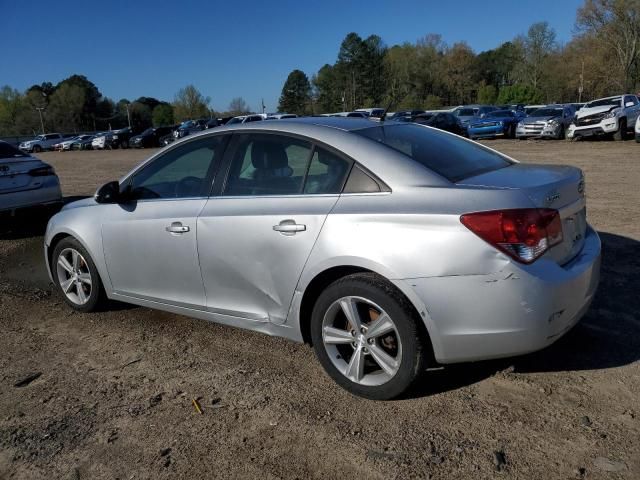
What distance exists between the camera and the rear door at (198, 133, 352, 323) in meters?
3.29

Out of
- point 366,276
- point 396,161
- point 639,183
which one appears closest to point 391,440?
point 366,276

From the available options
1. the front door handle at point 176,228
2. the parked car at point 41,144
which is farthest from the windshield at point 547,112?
the parked car at point 41,144

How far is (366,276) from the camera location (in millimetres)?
3064

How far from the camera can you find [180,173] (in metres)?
4.18

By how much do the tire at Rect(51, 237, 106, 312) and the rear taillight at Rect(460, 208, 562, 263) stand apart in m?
3.21

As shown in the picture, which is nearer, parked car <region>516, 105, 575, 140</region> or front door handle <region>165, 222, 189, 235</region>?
front door handle <region>165, 222, 189, 235</region>

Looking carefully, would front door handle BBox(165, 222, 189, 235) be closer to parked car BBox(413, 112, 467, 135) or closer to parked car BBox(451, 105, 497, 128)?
parked car BBox(413, 112, 467, 135)

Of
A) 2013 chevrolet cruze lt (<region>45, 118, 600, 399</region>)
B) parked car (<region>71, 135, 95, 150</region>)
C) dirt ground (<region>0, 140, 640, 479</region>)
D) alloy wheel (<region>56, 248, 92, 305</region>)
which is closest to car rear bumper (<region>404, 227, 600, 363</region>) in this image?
2013 chevrolet cruze lt (<region>45, 118, 600, 399</region>)

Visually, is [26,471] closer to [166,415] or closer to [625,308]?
[166,415]

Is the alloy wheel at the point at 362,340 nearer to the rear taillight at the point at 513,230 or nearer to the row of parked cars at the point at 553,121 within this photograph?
the rear taillight at the point at 513,230

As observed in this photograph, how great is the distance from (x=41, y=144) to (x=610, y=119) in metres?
49.9

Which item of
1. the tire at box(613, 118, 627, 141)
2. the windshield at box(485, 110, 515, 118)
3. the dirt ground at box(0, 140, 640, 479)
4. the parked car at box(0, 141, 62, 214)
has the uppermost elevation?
the parked car at box(0, 141, 62, 214)

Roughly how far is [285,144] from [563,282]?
1849mm

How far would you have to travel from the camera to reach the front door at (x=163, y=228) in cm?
385
